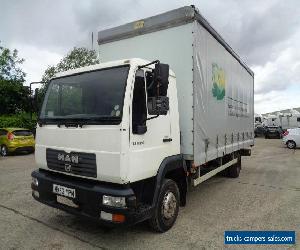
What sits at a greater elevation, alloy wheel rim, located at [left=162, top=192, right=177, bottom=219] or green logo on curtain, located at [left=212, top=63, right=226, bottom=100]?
green logo on curtain, located at [left=212, top=63, right=226, bottom=100]

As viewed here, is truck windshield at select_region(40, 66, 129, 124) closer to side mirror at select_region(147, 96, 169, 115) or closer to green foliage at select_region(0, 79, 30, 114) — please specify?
side mirror at select_region(147, 96, 169, 115)

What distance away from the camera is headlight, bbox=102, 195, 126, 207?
4.04 metres

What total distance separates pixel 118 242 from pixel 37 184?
1.58 metres

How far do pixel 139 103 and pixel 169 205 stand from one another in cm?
177

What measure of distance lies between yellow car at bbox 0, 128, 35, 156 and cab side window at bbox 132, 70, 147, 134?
13780 millimetres

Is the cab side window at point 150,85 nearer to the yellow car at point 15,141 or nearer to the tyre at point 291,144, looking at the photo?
the yellow car at point 15,141

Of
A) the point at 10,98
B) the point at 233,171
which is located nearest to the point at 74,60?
the point at 10,98

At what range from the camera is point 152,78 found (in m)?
4.46

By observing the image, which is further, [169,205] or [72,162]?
[169,205]

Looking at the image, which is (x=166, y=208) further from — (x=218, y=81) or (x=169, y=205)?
(x=218, y=81)

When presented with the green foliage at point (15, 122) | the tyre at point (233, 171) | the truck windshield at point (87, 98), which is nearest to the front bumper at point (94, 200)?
the truck windshield at point (87, 98)

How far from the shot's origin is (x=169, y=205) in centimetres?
502

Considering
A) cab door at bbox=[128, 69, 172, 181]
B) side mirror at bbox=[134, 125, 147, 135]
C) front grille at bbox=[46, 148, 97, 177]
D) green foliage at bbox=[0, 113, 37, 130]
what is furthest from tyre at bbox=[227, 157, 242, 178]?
green foliage at bbox=[0, 113, 37, 130]

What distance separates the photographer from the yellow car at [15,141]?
53.6 feet
